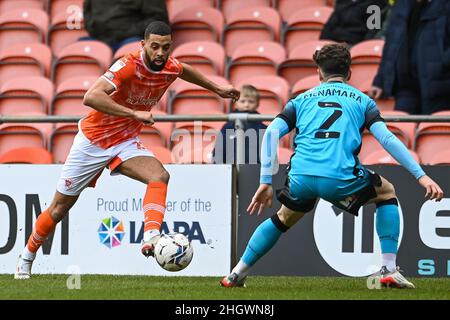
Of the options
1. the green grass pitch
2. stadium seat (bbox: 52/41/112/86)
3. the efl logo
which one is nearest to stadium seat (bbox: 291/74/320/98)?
stadium seat (bbox: 52/41/112/86)

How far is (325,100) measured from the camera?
8.00m

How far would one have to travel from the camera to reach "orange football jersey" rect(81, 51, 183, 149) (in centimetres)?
885

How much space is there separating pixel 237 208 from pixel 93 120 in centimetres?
173

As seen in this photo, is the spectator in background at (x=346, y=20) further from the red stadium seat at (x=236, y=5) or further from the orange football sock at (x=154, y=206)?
the orange football sock at (x=154, y=206)

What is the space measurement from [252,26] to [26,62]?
112 inches

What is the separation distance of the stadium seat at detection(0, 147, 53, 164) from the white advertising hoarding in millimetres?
1142

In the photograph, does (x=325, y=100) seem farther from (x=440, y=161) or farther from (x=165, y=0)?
(x=165, y=0)

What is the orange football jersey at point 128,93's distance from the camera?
29.0 feet

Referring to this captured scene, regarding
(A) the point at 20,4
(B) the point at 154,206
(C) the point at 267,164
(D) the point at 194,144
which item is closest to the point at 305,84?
(D) the point at 194,144

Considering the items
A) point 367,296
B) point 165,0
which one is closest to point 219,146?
point 367,296

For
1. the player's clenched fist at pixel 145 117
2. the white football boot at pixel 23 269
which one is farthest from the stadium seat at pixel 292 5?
the player's clenched fist at pixel 145 117

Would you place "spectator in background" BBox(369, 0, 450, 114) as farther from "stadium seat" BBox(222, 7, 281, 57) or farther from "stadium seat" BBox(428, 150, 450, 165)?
"stadium seat" BBox(222, 7, 281, 57)

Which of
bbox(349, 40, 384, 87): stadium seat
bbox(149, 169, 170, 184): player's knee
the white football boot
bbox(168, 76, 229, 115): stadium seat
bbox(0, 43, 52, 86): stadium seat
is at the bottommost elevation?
the white football boot
